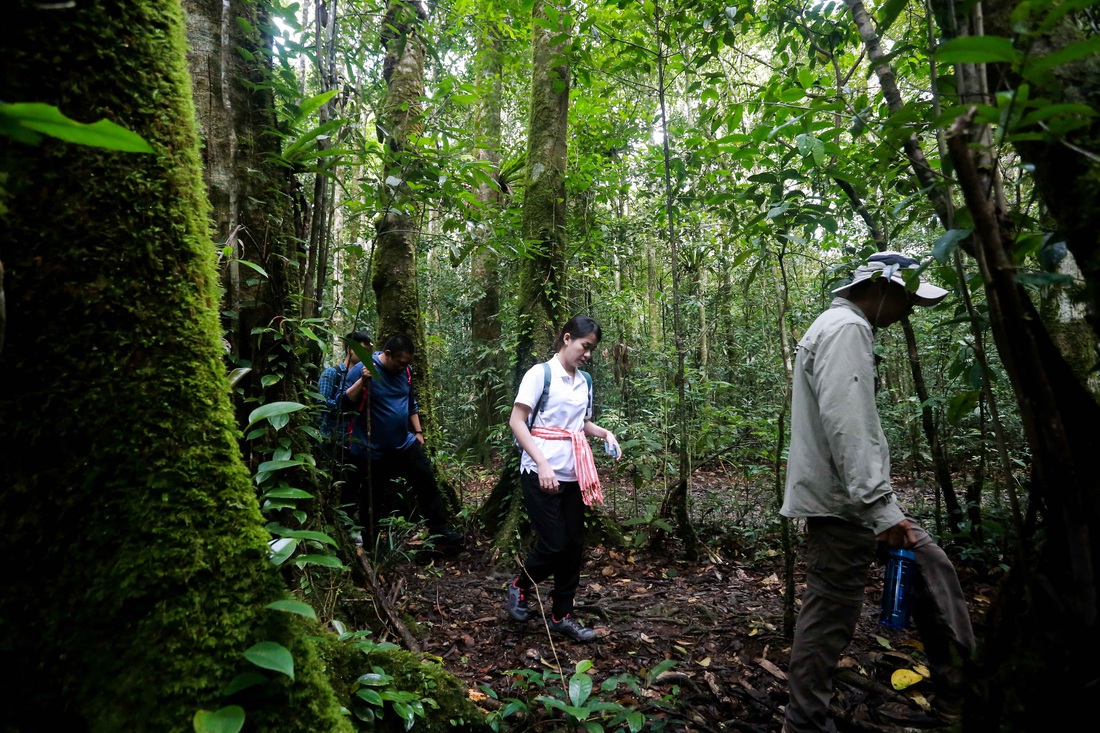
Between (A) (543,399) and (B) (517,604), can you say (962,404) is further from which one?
(B) (517,604)

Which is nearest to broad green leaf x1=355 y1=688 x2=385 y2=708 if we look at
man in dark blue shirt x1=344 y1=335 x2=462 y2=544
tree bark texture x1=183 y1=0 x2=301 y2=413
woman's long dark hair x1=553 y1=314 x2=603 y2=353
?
tree bark texture x1=183 y1=0 x2=301 y2=413

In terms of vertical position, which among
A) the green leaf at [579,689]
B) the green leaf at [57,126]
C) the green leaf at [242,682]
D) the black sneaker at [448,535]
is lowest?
the black sneaker at [448,535]

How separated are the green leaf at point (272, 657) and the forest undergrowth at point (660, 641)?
1.59 m

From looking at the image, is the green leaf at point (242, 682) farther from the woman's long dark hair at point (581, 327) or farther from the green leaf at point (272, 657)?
the woman's long dark hair at point (581, 327)

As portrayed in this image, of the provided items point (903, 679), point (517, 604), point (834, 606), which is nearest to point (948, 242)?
point (834, 606)

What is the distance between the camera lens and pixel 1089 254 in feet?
3.52

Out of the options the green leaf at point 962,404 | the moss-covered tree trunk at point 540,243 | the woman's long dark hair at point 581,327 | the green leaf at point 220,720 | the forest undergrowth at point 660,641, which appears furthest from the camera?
the moss-covered tree trunk at point 540,243

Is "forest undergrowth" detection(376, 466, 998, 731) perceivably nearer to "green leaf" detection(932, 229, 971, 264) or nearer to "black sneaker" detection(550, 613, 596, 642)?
"black sneaker" detection(550, 613, 596, 642)

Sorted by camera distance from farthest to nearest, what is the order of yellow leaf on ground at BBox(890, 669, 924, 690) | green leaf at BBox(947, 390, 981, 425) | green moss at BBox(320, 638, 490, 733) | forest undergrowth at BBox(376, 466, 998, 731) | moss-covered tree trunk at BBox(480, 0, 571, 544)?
moss-covered tree trunk at BBox(480, 0, 571, 544)
yellow leaf on ground at BBox(890, 669, 924, 690)
forest undergrowth at BBox(376, 466, 998, 731)
green moss at BBox(320, 638, 490, 733)
green leaf at BBox(947, 390, 981, 425)

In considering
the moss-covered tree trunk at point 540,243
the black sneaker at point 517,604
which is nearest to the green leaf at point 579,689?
the black sneaker at point 517,604

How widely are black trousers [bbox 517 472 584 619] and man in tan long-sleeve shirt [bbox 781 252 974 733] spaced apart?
1.60m

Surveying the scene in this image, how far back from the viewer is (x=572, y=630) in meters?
3.78

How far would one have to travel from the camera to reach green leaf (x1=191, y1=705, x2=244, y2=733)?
1031 millimetres

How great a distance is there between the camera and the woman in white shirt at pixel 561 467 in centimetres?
374
